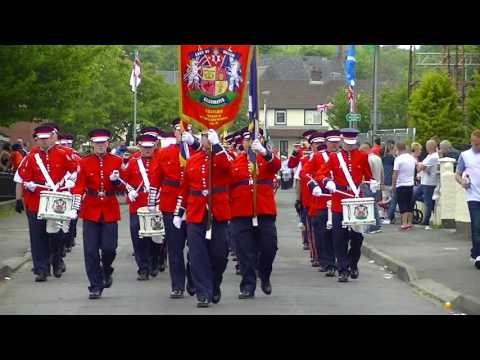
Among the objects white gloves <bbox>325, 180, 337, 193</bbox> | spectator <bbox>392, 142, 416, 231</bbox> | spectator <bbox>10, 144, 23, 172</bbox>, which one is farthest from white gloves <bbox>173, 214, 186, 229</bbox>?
spectator <bbox>10, 144, 23, 172</bbox>

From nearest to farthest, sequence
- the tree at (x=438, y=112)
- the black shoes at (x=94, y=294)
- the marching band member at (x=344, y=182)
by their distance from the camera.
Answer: the black shoes at (x=94, y=294) < the marching band member at (x=344, y=182) < the tree at (x=438, y=112)

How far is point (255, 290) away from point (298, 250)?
25.2 ft

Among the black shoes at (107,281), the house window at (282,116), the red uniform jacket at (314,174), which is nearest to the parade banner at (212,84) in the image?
the black shoes at (107,281)

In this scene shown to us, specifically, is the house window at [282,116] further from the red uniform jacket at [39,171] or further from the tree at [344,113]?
the red uniform jacket at [39,171]

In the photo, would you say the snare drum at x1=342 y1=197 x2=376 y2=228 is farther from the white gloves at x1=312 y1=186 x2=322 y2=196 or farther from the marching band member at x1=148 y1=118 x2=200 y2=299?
the marching band member at x1=148 y1=118 x2=200 y2=299

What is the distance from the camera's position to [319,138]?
19734 millimetres

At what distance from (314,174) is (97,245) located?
4423 millimetres

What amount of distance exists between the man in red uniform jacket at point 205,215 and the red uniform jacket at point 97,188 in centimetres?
135

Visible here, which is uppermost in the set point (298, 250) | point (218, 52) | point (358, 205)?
point (218, 52)

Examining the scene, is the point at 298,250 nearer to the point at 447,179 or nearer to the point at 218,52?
the point at 447,179

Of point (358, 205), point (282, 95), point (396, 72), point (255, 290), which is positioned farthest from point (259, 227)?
point (396, 72)

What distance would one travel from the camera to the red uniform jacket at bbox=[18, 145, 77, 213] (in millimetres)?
17250

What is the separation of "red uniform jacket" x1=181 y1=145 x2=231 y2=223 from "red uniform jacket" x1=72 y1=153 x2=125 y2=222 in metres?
1.38

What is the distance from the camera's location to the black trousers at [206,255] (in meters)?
14.1
